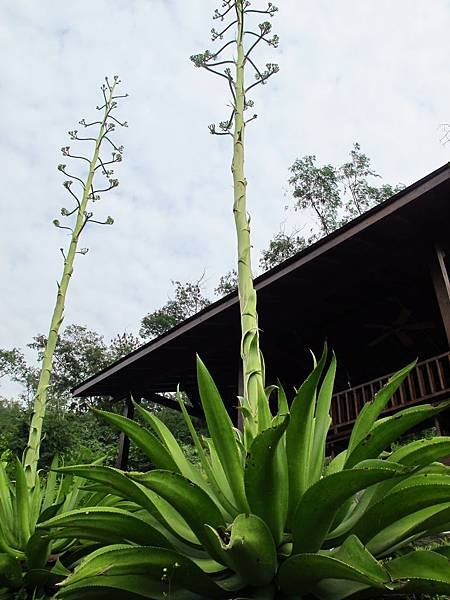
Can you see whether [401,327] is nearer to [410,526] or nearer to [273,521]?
[410,526]

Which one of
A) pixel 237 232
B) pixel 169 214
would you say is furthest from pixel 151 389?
pixel 237 232

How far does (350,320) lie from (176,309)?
19159 mm

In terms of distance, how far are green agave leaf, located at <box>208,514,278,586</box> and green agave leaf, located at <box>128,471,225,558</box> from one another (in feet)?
0.24

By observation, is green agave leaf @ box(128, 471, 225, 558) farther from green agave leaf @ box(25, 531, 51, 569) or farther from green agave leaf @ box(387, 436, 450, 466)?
green agave leaf @ box(25, 531, 51, 569)

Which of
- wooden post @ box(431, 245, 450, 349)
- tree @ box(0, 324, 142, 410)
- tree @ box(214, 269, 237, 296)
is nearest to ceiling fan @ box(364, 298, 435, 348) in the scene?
wooden post @ box(431, 245, 450, 349)

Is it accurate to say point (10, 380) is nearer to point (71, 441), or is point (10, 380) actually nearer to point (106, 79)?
point (71, 441)

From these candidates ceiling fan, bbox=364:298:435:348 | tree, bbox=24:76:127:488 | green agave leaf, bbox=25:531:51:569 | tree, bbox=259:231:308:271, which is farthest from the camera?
tree, bbox=259:231:308:271

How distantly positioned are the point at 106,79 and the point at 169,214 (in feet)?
28.8

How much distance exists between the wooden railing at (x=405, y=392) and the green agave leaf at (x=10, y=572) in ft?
16.7

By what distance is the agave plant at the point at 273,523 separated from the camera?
137 cm

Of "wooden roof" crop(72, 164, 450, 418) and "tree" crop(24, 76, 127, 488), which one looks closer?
"tree" crop(24, 76, 127, 488)

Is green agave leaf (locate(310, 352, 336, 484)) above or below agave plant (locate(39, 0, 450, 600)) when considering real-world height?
above

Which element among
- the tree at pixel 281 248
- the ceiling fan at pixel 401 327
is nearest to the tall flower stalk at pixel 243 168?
the ceiling fan at pixel 401 327

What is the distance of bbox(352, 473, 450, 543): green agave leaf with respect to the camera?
1.45m
